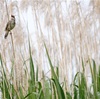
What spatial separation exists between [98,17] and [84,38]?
44 cm

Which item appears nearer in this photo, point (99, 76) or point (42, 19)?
point (99, 76)

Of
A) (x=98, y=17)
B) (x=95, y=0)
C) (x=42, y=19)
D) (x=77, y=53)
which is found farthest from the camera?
(x=42, y=19)

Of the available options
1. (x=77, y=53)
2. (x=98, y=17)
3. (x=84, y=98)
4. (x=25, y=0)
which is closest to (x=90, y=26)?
(x=98, y=17)

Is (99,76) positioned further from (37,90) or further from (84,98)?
(37,90)

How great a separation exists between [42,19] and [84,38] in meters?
0.64

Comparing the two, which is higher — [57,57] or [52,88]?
[57,57]

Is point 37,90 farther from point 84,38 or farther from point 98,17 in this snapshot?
point 98,17

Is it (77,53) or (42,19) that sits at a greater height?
(42,19)

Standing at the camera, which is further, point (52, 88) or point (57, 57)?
point (57, 57)

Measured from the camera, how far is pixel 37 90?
172 cm

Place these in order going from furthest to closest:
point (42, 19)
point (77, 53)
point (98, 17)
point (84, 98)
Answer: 1. point (42, 19)
2. point (98, 17)
3. point (77, 53)
4. point (84, 98)

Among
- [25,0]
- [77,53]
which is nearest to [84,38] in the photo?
[77,53]

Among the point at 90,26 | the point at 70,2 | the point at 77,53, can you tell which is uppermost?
the point at 70,2

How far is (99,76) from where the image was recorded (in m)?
1.91
